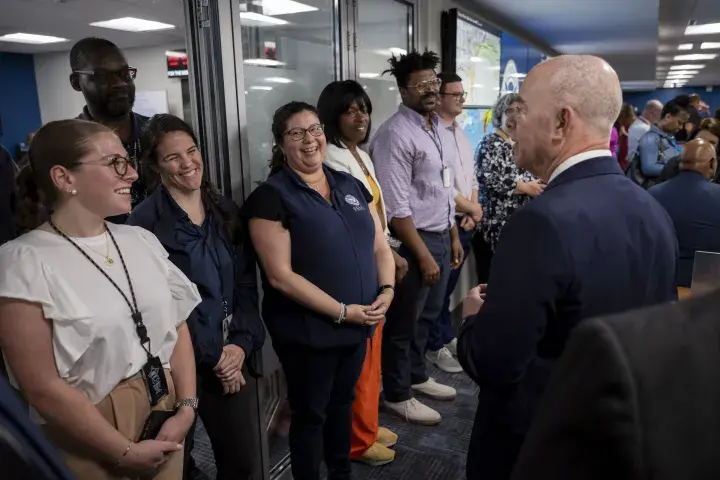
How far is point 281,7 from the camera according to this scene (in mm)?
2295

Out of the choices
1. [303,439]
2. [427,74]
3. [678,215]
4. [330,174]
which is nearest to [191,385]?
[303,439]

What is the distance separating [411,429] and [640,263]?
6.12ft

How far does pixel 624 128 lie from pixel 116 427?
320 inches

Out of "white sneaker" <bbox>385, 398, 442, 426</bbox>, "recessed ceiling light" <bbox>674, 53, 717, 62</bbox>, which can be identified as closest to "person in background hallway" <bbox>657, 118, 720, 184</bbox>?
"white sneaker" <bbox>385, 398, 442, 426</bbox>

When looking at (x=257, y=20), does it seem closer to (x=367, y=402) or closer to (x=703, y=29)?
(x=367, y=402)

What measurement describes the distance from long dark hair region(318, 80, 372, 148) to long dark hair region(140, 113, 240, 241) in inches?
27.0

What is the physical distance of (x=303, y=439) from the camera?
184 cm

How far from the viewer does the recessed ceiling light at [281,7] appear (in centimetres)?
218

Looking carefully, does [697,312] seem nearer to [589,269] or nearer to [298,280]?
[589,269]

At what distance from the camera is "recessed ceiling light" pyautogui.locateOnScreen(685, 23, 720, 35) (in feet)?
21.2

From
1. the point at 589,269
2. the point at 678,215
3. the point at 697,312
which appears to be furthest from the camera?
the point at 678,215

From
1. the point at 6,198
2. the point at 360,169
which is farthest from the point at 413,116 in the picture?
the point at 6,198

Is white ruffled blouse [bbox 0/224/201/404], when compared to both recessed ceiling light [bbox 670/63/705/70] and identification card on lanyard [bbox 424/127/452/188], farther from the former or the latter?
recessed ceiling light [bbox 670/63/705/70]

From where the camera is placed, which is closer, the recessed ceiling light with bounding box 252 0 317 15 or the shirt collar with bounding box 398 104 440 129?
the recessed ceiling light with bounding box 252 0 317 15
